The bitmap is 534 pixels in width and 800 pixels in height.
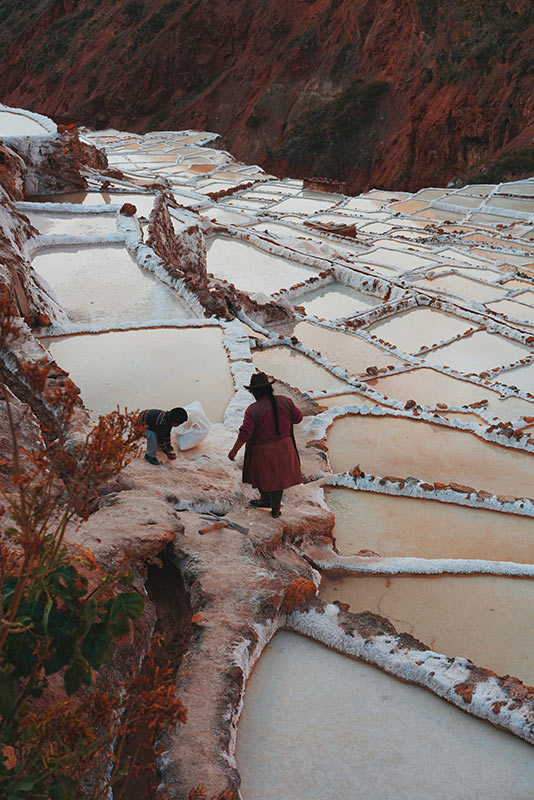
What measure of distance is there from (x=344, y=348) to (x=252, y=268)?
377 cm

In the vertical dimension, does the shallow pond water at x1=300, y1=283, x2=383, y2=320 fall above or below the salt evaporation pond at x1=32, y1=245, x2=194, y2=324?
below

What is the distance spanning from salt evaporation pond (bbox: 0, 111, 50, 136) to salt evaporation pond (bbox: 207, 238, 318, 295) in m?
3.73

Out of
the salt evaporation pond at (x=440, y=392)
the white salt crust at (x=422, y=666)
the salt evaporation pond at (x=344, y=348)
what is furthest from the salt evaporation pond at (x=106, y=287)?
the white salt crust at (x=422, y=666)

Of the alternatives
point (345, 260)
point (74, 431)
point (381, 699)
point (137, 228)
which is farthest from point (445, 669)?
point (345, 260)

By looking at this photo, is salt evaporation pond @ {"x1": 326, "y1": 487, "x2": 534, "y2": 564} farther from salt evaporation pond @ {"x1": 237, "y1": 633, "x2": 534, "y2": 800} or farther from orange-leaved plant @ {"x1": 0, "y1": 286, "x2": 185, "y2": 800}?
orange-leaved plant @ {"x1": 0, "y1": 286, "x2": 185, "y2": 800}

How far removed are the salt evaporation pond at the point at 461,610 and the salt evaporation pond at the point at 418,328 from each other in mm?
5635

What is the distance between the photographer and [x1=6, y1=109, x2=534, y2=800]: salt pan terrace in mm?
2818

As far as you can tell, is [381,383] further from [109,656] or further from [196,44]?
[196,44]

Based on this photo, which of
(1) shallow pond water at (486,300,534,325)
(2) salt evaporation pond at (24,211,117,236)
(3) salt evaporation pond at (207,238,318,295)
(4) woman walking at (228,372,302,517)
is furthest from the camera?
(3) salt evaporation pond at (207,238,318,295)

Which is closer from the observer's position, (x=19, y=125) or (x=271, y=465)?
(x=271, y=465)

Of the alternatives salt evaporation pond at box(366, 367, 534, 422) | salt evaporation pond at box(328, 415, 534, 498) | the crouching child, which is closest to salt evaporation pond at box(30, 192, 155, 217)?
salt evaporation pond at box(366, 367, 534, 422)

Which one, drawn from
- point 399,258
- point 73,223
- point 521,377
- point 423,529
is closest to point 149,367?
point 423,529

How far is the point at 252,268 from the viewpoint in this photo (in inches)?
483

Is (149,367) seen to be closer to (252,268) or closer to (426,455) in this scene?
(426,455)
